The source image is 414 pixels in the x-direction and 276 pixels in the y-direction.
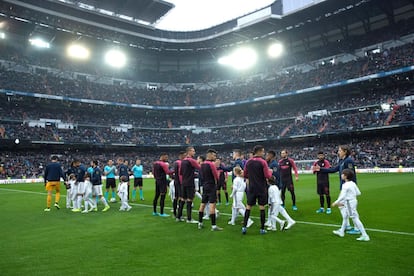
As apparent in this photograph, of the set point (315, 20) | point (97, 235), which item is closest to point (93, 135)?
point (315, 20)

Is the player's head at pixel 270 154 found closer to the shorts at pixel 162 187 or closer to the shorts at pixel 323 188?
the shorts at pixel 323 188

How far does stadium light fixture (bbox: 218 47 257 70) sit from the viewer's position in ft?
199

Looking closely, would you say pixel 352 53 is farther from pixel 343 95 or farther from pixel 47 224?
pixel 47 224

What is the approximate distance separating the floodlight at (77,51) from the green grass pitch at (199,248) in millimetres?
50535

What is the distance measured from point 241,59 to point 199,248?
57648mm

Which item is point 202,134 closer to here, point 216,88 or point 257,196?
point 216,88

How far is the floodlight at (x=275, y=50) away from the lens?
57.4m

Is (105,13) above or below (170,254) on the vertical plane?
above

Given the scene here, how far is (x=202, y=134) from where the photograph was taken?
61938 millimetres

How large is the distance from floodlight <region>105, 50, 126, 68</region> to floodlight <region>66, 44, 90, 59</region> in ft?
12.6

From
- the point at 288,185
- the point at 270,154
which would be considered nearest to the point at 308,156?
the point at 288,185

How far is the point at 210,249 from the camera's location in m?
7.08

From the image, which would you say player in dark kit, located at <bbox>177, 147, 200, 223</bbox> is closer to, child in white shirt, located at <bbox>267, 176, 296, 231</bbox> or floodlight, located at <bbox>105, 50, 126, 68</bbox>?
child in white shirt, located at <bbox>267, 176, 296, 231</bbox>

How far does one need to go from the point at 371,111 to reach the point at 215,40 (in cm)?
2754
